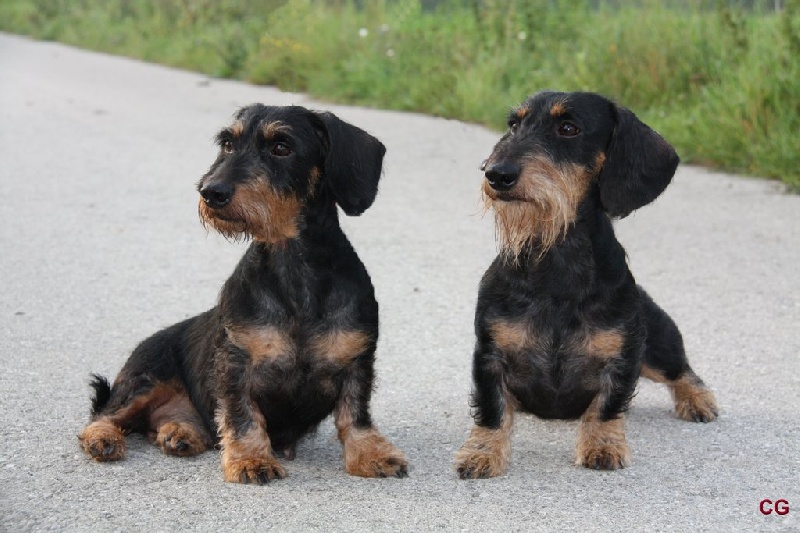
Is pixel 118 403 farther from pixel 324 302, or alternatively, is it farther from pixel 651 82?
pixel 651 82

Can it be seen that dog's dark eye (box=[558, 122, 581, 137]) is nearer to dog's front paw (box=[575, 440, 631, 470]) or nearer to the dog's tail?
dog's front paw (box=[575, 440, 631, 470])

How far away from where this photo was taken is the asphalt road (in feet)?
14.6

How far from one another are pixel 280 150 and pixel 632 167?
144 cm

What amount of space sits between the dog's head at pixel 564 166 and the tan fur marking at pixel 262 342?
981 millimetres

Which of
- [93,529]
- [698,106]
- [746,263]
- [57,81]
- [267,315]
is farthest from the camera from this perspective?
[57,81]

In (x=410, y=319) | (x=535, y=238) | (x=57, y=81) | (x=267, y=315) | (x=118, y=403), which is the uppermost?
(x=535, y=238)

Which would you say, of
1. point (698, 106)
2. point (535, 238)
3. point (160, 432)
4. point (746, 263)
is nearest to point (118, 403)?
point (160, 432)

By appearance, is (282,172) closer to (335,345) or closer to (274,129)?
(274,129)

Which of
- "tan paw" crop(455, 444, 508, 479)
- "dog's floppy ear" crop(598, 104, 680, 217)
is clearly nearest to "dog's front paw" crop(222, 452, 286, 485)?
"tan paw" crop(455, 444, 508, 479)

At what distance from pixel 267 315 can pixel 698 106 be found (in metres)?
7.94

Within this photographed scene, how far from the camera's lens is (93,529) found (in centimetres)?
423

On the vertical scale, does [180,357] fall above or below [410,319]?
above

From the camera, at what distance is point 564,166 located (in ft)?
15.6

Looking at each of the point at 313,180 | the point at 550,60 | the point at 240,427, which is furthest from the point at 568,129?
the point at 550,60
